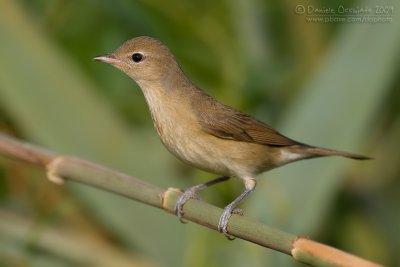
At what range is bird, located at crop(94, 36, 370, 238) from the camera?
311cm

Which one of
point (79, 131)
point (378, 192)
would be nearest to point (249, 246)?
point (79, 131)

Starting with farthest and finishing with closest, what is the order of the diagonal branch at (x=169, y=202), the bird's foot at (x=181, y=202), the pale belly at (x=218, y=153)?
the pale belly at (x=218, y=153), the bird's foot at (x=181, y=202), the diagonal branch at (x=169, y=202)

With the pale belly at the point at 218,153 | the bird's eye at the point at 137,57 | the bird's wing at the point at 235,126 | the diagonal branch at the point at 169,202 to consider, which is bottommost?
the diagonal branch at the point at 169,202

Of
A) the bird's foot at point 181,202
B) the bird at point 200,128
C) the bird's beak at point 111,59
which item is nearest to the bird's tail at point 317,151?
the bird at point 200,128

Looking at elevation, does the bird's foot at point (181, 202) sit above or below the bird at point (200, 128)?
below

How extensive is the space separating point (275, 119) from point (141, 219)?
876 millimetres

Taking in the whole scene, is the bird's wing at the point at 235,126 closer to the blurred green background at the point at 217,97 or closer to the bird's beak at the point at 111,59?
the blurred green background at the point at 217,97

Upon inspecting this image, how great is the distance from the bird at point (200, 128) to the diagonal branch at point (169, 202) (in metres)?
0.39

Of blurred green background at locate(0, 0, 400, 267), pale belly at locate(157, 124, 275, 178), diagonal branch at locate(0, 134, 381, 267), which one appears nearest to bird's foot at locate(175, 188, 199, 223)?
diagonal branch at locate(0, 134, 381, 267)

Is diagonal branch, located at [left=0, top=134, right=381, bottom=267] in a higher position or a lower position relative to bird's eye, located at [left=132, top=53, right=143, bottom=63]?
lower

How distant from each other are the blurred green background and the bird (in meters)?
0.15

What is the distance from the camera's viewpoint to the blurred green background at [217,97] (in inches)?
138

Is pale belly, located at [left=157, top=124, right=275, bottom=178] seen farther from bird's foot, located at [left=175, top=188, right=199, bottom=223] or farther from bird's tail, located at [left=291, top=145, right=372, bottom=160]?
bird's foot, located at [left=175, top=188, right=199, bottom=223]

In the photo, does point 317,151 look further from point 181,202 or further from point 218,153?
point 181,202
